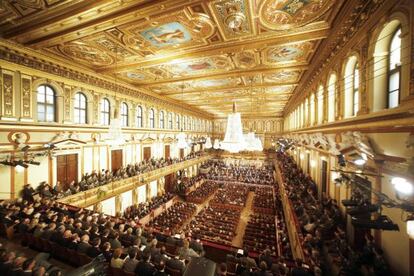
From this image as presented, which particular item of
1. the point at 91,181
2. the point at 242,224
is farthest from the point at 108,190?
the point at 242,224

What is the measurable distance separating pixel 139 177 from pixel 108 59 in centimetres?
867

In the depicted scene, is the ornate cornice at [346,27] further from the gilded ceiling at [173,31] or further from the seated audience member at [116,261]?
the seated audience member at [116,261]

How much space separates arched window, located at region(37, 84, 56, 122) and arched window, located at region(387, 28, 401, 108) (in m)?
13.9

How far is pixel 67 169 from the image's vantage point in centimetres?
1070

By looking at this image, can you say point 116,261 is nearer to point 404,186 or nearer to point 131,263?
point 131,263

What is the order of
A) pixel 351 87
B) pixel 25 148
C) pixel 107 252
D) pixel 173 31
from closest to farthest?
pixel 107 252 → pixel 351 87 → pixel 173 31 → pixel 25 148

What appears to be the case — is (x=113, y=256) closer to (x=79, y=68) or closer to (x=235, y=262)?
(x=235, y=262)

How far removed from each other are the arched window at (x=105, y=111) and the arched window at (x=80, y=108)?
3.88ft

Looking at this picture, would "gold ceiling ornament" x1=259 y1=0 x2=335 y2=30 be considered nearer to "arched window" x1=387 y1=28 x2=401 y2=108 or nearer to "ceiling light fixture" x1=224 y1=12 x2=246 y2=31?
"ceiling light fixture" x1=224 y1=12 x2=246 y2=31

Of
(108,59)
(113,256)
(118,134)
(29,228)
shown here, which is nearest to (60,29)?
(108,59)

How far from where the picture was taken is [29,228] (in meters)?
6.12

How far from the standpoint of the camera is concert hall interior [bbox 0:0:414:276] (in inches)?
169

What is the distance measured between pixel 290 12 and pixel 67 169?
1333cm

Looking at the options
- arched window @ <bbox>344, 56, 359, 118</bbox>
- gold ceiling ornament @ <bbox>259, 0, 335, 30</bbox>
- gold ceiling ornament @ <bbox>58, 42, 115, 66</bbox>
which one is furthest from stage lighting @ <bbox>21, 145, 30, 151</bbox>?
arched window @ <bbox>344, 56, 359, 118</bbox>
